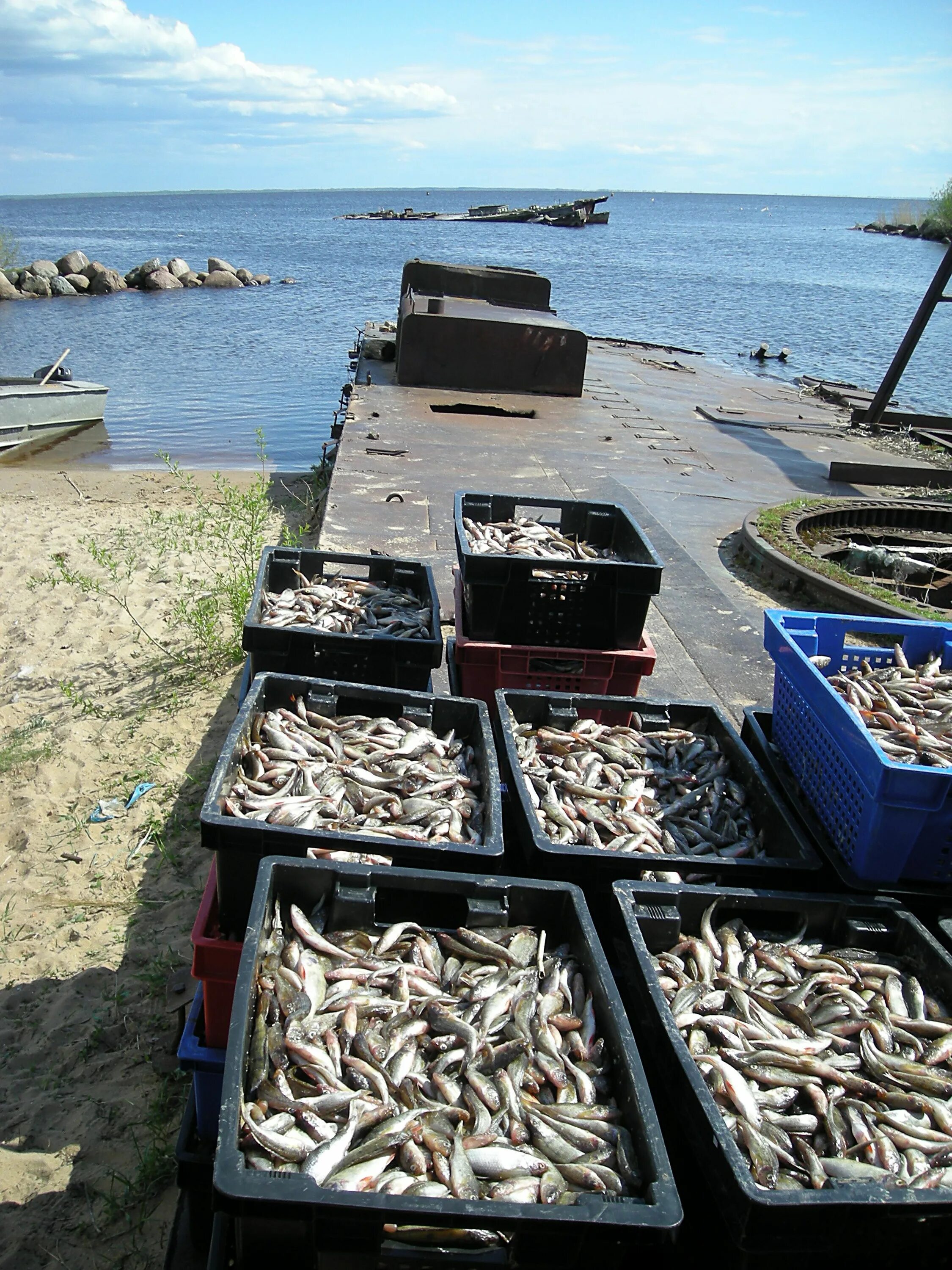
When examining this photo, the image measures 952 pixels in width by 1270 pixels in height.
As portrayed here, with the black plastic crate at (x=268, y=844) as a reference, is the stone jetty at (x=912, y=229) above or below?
below

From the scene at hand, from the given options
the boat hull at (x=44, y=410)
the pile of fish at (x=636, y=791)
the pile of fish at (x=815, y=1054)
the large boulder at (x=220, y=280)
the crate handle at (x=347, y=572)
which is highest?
the pile of fish at (x=815, y=1054)

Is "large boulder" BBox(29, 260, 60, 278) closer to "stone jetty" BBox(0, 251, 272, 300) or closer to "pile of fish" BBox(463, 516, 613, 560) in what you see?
"stone jetty" BBox(0, 251, 272, 300)

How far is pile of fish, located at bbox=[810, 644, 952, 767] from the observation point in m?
3.49

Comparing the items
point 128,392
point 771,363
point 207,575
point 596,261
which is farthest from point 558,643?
point 596,261

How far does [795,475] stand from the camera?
1141 centimetres

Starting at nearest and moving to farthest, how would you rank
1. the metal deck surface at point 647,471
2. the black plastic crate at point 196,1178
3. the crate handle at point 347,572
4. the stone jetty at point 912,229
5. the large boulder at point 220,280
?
1. the black plastic crate at point 196,1178
2. the crate handle at point 347,572
3. the metal deck surface at point 647,471
4. the large boulder at point 220,280
5. the stone jetty at point 912,229

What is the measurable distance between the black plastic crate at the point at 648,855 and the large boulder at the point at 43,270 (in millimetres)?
44069

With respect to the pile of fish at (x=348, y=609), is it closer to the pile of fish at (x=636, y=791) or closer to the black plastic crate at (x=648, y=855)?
the black plastic crate at (x=648, y=855)

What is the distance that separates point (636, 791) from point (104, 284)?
45.9 metres

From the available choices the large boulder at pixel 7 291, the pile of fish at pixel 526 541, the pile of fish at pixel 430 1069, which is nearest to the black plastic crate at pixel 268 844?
the pile of fish at pixel 430 1069

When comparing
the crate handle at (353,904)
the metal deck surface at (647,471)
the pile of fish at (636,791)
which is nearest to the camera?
the crate handle at (353,904)

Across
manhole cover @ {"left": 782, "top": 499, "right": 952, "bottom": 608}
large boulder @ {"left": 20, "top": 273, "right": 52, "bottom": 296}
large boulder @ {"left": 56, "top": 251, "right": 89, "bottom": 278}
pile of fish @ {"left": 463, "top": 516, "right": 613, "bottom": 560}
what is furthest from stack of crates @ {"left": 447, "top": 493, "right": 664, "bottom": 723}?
large boulder @ {"left": 56, "top": 251, "right": 89, "bottom": 278}

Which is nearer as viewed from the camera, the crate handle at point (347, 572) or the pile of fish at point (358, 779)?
the pile of fish at point (358, 779)

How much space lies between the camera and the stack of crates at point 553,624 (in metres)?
4.52
